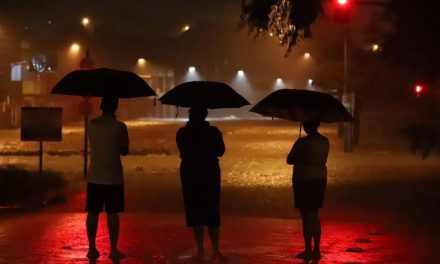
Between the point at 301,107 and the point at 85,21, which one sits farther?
the point at 85,21

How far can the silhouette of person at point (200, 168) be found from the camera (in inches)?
340

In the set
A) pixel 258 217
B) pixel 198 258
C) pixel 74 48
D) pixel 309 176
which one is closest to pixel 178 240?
pixel 198 258

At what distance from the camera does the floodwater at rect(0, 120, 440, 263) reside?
9.49 metres

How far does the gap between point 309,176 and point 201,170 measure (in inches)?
48.8

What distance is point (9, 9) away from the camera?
69062 millimetres

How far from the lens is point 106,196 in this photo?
8.75 metres

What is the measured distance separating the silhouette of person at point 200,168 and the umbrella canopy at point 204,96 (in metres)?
0.11

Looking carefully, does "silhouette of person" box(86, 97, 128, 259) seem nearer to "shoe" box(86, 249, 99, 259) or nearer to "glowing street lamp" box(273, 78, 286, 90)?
"shoe" box(86, 249, 99, 259)

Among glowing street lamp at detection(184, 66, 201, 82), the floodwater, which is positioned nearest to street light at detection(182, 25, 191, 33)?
glowing street lamp at detection(184, 66, 201, 82)

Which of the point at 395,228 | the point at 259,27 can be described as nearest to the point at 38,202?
the point at 259,27

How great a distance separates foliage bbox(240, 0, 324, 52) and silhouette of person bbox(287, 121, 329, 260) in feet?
16.5

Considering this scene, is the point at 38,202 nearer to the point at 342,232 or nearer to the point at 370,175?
the point at 342,232

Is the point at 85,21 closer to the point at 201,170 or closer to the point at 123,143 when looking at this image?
the point at 123,143

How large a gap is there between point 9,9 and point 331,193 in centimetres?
5758
